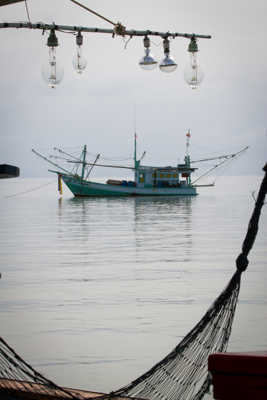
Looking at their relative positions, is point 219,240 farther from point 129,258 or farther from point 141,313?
point 141,313

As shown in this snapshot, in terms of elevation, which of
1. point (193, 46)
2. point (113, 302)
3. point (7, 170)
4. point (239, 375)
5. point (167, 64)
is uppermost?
point (193, 46)

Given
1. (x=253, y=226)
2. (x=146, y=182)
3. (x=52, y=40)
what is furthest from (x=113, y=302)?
(x=146, y=182)

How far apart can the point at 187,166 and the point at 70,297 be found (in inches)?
1982

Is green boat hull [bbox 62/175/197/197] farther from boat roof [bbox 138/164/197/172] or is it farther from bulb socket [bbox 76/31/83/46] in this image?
bulb socket [bbox 76/31/83/46]

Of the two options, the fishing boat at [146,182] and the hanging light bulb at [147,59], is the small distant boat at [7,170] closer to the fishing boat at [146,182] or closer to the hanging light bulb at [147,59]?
the hanging light bulb at [147,59]

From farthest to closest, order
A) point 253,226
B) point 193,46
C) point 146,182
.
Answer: point 146,182, point 193,46, point 253,226

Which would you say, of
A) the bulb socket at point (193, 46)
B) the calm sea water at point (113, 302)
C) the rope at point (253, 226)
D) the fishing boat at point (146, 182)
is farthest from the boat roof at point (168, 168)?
the rope at point (253, 226)

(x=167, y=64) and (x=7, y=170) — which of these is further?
(x=167, y=64)

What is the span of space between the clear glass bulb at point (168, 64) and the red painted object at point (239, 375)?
18.4ft

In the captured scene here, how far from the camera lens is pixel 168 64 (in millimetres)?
7414

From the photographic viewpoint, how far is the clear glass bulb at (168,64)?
7414 millimetres

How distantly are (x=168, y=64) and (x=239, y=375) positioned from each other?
5.71m

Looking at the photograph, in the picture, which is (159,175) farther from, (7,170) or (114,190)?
(7,170)

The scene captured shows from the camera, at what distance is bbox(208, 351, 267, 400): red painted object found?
2.29 meters
